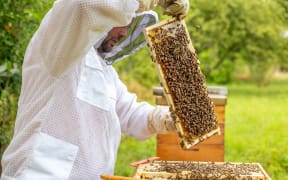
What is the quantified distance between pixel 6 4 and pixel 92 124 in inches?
88.2

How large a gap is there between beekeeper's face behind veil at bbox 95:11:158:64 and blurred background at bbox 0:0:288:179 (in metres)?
0.38

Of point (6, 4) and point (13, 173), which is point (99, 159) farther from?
point (6, 4)

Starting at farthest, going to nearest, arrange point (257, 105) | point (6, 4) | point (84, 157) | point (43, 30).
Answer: point (257, 105) → point (6, 4) → point (84, 157) → point (43, 30)

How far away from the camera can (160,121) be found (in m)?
3.02

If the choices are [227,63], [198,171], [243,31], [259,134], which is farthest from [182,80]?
[227,63]

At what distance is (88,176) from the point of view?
→ 249cm

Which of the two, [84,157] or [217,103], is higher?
[84,157]

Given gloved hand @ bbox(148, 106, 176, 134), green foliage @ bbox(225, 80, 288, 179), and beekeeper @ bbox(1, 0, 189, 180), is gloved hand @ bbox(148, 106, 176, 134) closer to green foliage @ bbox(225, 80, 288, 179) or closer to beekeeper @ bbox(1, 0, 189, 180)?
beekeeper @ bbox(1, 0, 189, 180)

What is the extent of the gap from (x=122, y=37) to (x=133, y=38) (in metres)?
0.11

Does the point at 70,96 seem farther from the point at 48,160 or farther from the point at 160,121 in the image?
the point at 160,121

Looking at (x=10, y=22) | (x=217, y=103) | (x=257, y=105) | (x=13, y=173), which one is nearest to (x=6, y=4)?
(x=10, y=22)

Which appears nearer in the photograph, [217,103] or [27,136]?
[27,136]

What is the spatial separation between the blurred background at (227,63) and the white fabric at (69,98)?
84cm

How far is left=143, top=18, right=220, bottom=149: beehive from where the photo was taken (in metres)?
2.53
